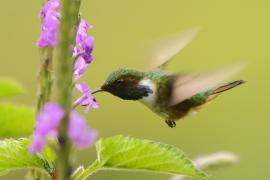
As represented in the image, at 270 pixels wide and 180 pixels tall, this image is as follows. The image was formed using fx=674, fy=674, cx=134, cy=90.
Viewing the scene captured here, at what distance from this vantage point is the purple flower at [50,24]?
188 cm

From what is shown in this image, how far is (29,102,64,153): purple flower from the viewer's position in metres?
1.47

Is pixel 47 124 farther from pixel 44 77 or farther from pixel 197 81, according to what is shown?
pixel 197 81

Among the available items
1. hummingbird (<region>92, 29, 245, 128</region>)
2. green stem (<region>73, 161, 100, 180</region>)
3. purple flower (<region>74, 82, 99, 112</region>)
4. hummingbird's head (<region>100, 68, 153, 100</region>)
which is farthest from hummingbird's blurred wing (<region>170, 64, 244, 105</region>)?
green stem (<region>73, 161, 100, 180</region>)

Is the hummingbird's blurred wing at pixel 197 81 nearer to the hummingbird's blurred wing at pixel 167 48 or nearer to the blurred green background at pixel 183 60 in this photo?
the hummingbird's blurred wing at pixel 167 48

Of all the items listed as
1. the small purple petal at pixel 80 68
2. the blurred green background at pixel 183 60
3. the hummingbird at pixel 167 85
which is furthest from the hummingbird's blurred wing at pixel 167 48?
the blurred green background at pixel 183 60

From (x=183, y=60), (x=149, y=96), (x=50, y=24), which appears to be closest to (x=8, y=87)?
(x=149, y=96)

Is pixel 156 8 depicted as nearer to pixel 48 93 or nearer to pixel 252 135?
pixel 252 135

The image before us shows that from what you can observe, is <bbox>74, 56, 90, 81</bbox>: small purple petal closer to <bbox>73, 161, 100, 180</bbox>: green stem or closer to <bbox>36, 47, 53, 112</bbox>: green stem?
<bbox>36, 47, 53, 112</bbox>: green stem

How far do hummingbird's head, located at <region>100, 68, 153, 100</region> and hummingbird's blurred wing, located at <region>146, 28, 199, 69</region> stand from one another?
0.34 m

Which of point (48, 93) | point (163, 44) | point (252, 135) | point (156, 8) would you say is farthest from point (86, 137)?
point (156, 8)

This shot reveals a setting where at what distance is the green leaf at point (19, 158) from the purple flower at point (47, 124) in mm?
349

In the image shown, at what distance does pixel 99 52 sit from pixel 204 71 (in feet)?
30.8

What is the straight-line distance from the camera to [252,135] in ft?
31.0

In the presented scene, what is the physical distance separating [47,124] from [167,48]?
1.31m
